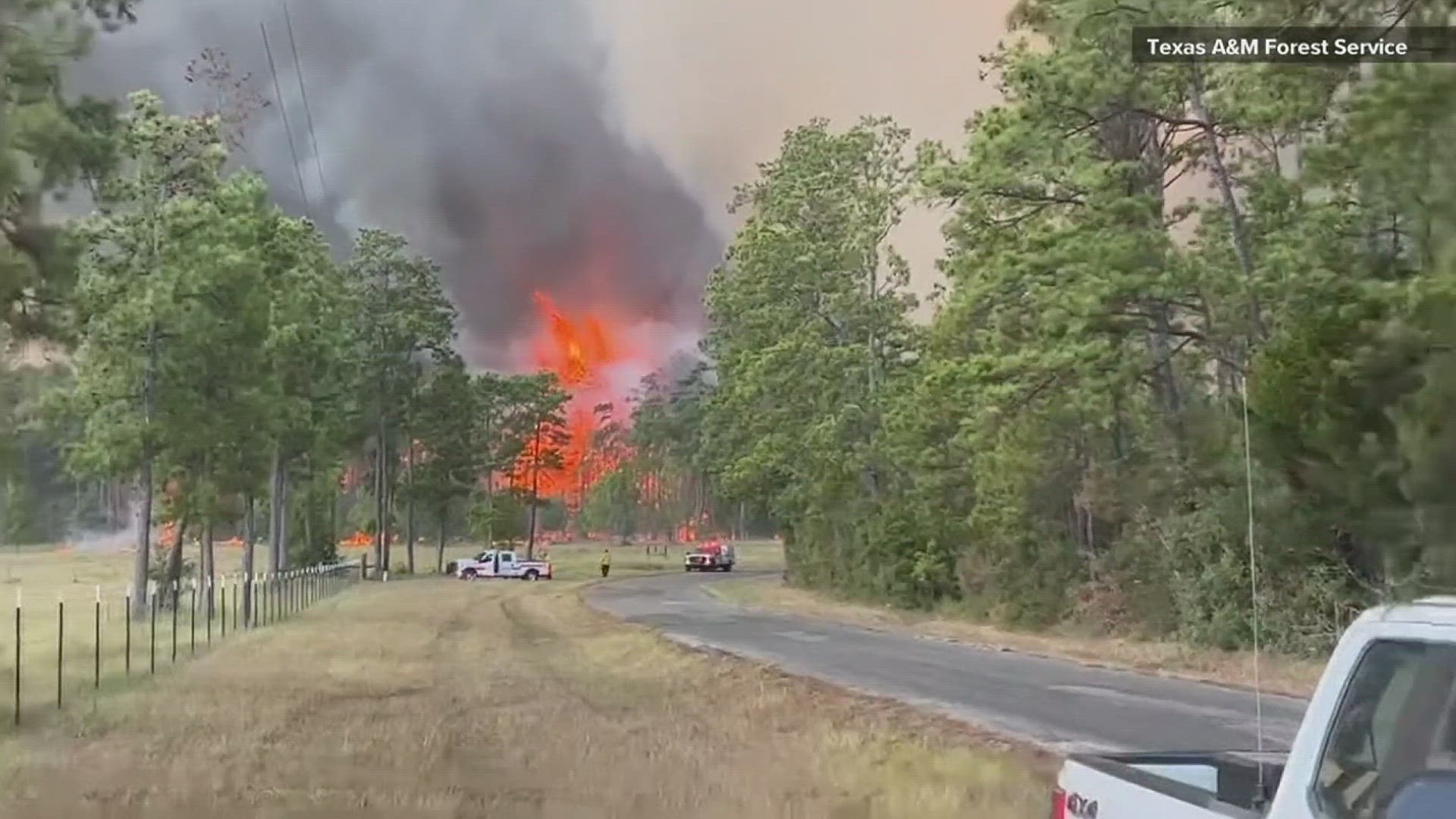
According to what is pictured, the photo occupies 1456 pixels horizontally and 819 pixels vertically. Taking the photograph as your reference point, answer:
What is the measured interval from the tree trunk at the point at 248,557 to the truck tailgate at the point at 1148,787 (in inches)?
809

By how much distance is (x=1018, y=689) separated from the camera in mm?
15297

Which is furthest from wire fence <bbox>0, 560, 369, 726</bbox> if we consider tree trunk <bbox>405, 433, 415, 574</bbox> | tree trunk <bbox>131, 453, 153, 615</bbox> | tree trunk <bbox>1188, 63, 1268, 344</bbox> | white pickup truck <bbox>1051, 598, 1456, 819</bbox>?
tree trunk <bbox>1188, 63, 1268, 344</bbox>

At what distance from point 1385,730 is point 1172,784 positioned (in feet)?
1.93

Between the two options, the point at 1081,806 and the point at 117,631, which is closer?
the point at 1081,806

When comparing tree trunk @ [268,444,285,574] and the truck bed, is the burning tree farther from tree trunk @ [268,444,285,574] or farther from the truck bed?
Answer: the truck bed

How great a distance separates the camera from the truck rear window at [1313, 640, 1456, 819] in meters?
3.07

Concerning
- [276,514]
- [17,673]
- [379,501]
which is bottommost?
[17,673]

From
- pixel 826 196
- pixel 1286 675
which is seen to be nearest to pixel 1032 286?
pixel 1286 675

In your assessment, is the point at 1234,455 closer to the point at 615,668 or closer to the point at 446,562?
the point at 615,668

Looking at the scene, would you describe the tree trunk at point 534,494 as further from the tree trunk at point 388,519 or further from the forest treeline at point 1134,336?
the forest treeline at point 1134,336

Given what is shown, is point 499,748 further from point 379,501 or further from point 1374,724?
point 379,501

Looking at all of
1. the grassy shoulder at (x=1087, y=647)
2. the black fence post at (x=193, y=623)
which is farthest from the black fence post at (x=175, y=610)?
the grassy shoulder at (x=1087, y=647)

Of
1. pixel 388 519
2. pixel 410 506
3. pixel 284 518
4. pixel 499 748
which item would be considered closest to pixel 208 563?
pixel 284 518

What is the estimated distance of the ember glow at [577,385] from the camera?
1059 inches
